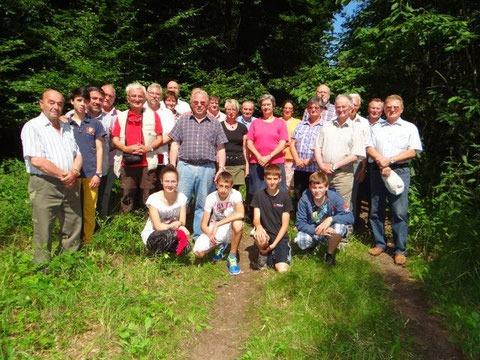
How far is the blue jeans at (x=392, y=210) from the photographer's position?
446cm

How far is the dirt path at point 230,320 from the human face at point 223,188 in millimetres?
975

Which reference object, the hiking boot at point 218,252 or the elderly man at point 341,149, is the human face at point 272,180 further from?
→ the hiking boot at point 218,252

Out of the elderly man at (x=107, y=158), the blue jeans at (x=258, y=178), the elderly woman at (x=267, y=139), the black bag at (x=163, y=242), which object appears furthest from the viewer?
the blue jeans at (x=258, y=178)

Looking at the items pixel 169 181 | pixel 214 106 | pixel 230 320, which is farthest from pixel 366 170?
pixel 230 320

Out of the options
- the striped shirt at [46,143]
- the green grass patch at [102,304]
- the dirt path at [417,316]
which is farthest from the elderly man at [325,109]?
the striped shirt at [46,143]

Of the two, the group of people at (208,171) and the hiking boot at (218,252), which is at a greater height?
the group of people at (208,171)

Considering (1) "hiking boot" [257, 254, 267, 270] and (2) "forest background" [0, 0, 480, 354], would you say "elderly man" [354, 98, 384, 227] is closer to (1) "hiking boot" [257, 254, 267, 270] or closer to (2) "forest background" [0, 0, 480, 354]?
(2) "forest background" [0, 0, 480, 354]

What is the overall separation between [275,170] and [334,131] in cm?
105

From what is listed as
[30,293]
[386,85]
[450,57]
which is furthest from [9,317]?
[450,57]

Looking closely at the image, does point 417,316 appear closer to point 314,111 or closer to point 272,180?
point 272,180

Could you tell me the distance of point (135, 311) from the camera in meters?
3.20

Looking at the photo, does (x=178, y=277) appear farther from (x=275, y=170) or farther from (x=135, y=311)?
(x=275, y=170)

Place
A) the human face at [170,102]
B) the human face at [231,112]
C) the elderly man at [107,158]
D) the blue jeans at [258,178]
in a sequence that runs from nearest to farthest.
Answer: the elderly man at [107,158] < the blue jeans at [258,178] < the human face at [231,112] < the human face at [170,102]

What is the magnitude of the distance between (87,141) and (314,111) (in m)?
3.23
